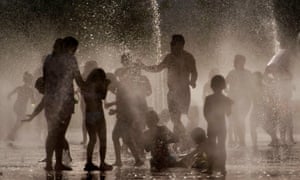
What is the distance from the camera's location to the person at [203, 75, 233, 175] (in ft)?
47.1

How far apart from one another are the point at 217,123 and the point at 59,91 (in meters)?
2.54

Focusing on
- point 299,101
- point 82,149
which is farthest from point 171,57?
point 299,101

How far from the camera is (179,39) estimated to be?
19.3 meters

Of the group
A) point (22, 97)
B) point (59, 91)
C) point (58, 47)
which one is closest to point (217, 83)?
point (59, 91)

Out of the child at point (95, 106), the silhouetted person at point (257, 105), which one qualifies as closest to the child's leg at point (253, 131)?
the silhouetted person at point (257, 105)

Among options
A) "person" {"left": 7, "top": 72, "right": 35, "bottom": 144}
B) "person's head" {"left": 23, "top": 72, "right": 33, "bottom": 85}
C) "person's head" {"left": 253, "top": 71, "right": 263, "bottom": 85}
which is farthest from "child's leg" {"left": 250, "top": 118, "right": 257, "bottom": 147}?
"person's head" {"left": 23, "top": 72, "right": 33, "bottom": 85}

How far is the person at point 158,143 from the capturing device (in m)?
15.6

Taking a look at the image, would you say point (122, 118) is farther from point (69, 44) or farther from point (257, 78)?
point (257, 78)

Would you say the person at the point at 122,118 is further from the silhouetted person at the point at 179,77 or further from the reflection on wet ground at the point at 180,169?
the silhouetted person at the point at 179,77

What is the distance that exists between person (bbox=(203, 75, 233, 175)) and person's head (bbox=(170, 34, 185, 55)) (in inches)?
189

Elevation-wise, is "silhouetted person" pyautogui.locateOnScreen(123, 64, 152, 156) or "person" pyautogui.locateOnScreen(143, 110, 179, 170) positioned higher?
"silhouetted person" pyautogui.locateOnScreen(123, 64, 152, 156)

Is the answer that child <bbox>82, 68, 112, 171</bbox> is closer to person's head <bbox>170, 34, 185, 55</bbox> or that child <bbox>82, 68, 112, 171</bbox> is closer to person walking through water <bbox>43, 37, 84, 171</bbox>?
person walking through water <bbox>43, 37, 84, 171</bbox>

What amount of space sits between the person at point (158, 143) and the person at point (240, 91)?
6.44m

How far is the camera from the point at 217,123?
47.4ft
